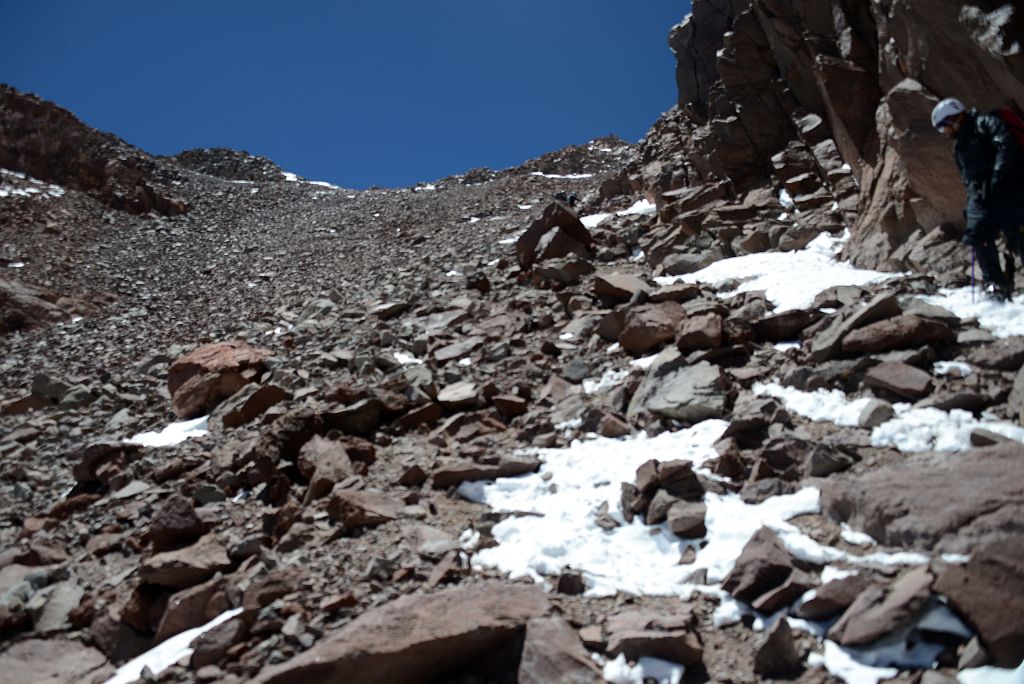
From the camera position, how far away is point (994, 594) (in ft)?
11.4

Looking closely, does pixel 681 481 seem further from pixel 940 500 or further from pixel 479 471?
pixel 479 471

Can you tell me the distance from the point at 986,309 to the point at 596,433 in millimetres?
4448

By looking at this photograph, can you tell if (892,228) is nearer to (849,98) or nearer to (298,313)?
(849,98)

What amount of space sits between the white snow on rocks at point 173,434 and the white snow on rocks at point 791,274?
8.13 meters

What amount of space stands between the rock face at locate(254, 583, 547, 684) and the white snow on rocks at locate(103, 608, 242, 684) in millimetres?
1094

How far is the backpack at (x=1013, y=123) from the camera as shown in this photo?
6660mm

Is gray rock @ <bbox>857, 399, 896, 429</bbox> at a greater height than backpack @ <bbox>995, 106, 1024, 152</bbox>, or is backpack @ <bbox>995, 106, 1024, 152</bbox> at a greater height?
backpack @ <bbox>995, 106, 1024, 152</bbox>

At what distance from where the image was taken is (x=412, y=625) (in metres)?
4.15

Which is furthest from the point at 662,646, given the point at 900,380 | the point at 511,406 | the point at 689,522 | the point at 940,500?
the point at 511,406

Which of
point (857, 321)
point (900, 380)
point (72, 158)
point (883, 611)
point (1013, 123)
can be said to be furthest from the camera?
point (72, 158)

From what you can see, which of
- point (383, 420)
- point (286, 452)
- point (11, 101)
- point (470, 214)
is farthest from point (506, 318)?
point (11, 101)

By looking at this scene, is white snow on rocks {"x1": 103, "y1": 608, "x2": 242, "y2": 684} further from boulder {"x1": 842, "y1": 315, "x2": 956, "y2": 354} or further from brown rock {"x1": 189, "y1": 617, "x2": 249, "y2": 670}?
boulder {"x1": 842, "y1": 315, "x2": 956, "y2": 354}

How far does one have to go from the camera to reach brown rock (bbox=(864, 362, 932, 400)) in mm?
5988

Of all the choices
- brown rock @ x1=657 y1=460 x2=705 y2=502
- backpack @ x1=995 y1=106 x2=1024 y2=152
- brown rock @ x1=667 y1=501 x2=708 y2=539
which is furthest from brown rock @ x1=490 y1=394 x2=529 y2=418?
backpack @ x1=995 y1=106 x2=1024 y2=152
